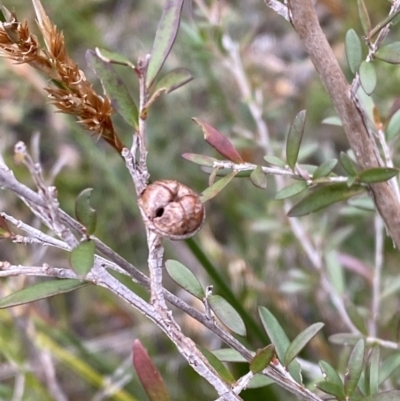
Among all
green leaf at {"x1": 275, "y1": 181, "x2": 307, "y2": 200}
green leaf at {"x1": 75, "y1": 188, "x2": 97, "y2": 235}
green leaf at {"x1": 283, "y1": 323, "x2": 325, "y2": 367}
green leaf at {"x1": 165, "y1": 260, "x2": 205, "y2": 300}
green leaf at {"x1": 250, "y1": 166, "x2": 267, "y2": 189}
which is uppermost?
green leaf at {"x1": 75, "y1": 188, "x2": 97, "y2": 235}

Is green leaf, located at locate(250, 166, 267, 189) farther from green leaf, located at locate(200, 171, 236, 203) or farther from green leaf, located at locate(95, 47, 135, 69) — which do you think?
green leaf, located at locate(95, 47, 135, 69)

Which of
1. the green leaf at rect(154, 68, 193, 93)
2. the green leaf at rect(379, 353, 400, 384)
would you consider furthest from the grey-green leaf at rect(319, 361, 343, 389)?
the green leaf at rect(154, 68, 193, 93)

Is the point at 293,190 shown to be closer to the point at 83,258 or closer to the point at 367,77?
the point at 367,77

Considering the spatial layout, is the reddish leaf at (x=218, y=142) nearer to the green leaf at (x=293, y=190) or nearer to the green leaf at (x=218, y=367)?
the green leaf at (x=293, y=190)

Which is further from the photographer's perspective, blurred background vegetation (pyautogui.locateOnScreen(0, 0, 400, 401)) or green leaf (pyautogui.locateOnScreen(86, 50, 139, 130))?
blurred background vegetation (pyautogui.locateOnScreen(0, 0, 400, 401))

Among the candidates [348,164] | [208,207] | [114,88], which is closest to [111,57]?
[114,88]

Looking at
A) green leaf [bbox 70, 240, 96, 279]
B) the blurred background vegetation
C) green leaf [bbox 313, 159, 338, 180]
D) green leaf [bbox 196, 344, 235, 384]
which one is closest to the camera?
green leaf [bbox 70, 240, 96, 279]

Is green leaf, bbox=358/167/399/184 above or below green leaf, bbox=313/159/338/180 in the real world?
above

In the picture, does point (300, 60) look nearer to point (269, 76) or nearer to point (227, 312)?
point (269, 76)
